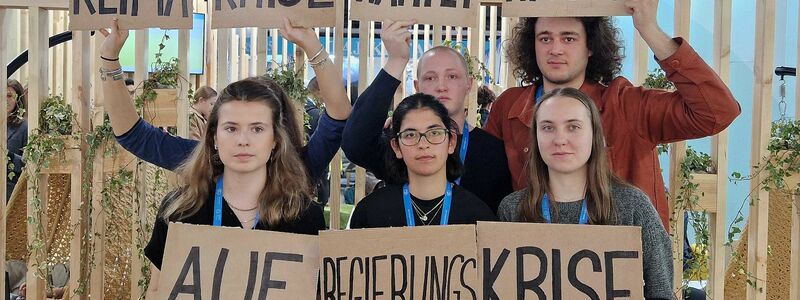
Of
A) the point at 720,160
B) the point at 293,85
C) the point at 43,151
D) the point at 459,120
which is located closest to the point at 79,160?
the point at 43,151

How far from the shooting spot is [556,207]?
218 centimetres

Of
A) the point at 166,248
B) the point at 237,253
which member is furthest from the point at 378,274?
the point at 166,248

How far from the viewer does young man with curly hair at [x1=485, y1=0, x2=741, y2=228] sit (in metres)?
2.31

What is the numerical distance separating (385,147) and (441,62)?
0.31m

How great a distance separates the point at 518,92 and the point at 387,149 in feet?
1.48

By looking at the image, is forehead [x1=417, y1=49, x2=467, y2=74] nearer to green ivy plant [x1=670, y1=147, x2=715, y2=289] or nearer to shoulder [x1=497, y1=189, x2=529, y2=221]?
shoulder [x1=497, y1=189, x2=529, y2=221]

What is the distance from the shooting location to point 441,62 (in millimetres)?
2588

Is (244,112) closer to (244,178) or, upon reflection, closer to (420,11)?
(244,178)

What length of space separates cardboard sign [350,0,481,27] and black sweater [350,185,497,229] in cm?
48

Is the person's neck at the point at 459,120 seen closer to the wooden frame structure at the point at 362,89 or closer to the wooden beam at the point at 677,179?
the wooden frame structure at the point at 362,89

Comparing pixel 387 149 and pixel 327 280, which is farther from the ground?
pixel 387 149

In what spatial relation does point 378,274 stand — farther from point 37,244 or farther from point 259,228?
point 37,244

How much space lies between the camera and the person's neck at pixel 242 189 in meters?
2.28

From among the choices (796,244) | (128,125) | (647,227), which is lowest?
(796,244)
